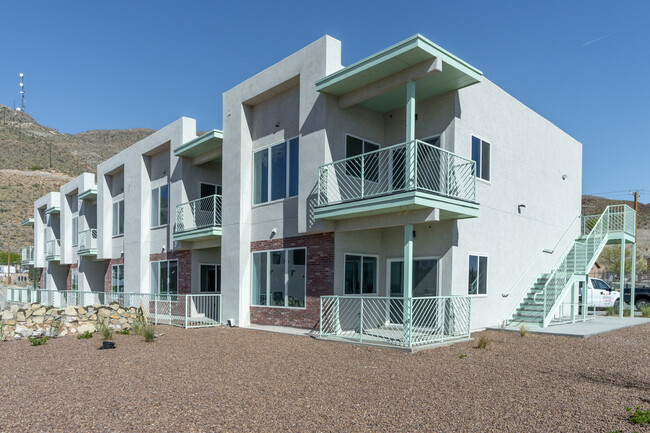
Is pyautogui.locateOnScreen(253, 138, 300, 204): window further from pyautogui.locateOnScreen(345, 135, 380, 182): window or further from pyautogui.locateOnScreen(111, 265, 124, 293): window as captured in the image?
pyautogui.locateOnScreen(111, 265, 124, 293): window

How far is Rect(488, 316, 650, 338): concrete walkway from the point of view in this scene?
13.0m

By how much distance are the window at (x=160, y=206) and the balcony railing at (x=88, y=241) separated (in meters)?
6.74

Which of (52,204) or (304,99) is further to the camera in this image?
(52,204)

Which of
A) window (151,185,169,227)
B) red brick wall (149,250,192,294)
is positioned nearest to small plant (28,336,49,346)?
red brick wall (149,250,192,294)

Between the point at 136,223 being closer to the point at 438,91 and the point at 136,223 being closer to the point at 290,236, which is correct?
the point at 290,236

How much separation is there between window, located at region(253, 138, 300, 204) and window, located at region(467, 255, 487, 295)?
536cm

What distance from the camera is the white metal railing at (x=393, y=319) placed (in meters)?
11.8

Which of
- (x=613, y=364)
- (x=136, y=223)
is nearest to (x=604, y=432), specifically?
(x=613, y=364)

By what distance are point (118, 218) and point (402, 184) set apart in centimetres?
1741

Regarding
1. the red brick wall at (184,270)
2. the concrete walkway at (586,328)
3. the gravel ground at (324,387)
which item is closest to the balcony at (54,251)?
the red brick wall at (184,270)

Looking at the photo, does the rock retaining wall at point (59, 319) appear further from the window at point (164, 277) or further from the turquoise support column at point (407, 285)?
the turquoise support column at point (407, 285)

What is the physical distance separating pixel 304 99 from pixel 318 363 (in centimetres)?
764

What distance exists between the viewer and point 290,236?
48.2ft

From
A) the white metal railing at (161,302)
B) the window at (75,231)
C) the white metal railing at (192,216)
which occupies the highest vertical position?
the white metal railing at (192,216)
